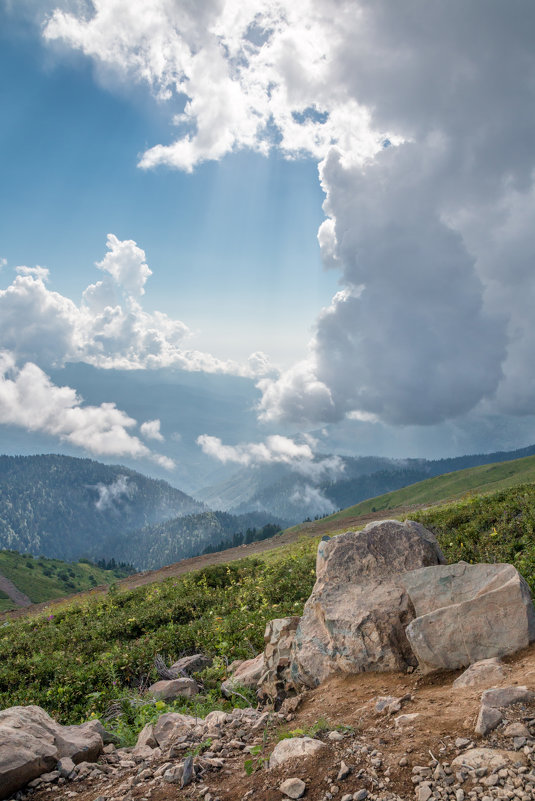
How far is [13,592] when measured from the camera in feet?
603

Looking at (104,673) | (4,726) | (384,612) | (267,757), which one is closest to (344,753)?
(267,757)

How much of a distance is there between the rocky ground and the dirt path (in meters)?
198

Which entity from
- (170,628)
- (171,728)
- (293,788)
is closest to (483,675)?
(293,788)

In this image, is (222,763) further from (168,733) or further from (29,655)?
(29,655)

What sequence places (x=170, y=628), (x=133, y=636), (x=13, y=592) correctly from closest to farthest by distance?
(x=170, y=628) → (x=133, y=636) → (x=13, y=592)

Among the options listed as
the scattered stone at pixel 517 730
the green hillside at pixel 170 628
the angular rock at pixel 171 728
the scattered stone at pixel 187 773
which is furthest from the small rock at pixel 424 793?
the green hillside at pixel 170 628

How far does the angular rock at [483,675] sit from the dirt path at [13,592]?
201001mm

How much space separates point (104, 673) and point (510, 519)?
1843cm

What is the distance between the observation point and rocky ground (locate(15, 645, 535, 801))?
5.55m

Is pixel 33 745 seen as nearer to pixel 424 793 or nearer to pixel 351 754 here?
pixel 351 754

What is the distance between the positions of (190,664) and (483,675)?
11100 mm

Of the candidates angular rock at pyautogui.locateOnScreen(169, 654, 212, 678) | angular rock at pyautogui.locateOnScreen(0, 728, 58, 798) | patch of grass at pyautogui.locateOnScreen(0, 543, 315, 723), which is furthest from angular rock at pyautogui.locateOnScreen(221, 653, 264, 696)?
angular rock at pyautogui.locateOnScreen(0, 728, 58, 798)

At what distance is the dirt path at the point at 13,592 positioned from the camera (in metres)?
177

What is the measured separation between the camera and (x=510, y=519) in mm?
21891
